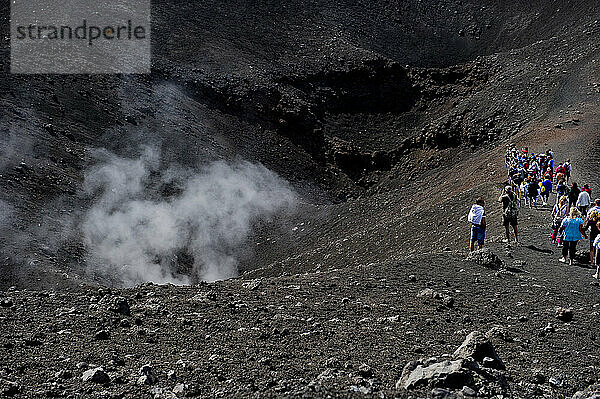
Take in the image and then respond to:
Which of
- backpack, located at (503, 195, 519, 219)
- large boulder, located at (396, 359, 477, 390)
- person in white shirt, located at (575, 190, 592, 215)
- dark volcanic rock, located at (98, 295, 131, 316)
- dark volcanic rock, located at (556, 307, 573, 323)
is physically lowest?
dark volcanic rock, located at (98, 295, 131, 316)

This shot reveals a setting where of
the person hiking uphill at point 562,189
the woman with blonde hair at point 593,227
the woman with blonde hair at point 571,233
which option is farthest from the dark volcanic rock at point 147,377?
the person hiking uphill at point 562,189

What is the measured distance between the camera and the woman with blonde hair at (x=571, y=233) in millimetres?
16125

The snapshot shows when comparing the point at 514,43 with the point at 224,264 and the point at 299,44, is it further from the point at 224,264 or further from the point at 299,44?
the point at 224,264

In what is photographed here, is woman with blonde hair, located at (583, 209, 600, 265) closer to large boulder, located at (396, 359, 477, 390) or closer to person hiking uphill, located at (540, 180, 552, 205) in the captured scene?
person hiking uphill, located at (540, 180, 552, 205)

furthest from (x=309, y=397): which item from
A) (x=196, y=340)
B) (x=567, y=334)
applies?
(x=567, y=334)

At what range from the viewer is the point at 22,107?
29.9 meters

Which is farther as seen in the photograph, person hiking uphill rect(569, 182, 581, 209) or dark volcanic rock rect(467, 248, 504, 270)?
person hiking uphill rect(569, 182, 581, 209)

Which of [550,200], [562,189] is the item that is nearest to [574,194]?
[562,189]

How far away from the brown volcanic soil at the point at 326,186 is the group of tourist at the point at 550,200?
66 centimetres

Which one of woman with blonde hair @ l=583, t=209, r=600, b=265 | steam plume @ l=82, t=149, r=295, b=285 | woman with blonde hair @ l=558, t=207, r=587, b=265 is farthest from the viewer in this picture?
steam plume @ l=82, t=149, r=295, b=285

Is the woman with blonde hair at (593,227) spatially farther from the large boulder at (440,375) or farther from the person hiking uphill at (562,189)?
the large boulder at (440,375)

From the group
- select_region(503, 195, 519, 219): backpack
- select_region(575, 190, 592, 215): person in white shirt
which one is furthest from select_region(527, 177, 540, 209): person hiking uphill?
select_region(503, 195, 519, 219): backpack

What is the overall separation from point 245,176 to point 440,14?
27534mm

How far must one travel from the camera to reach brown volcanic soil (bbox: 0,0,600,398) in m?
9.11
